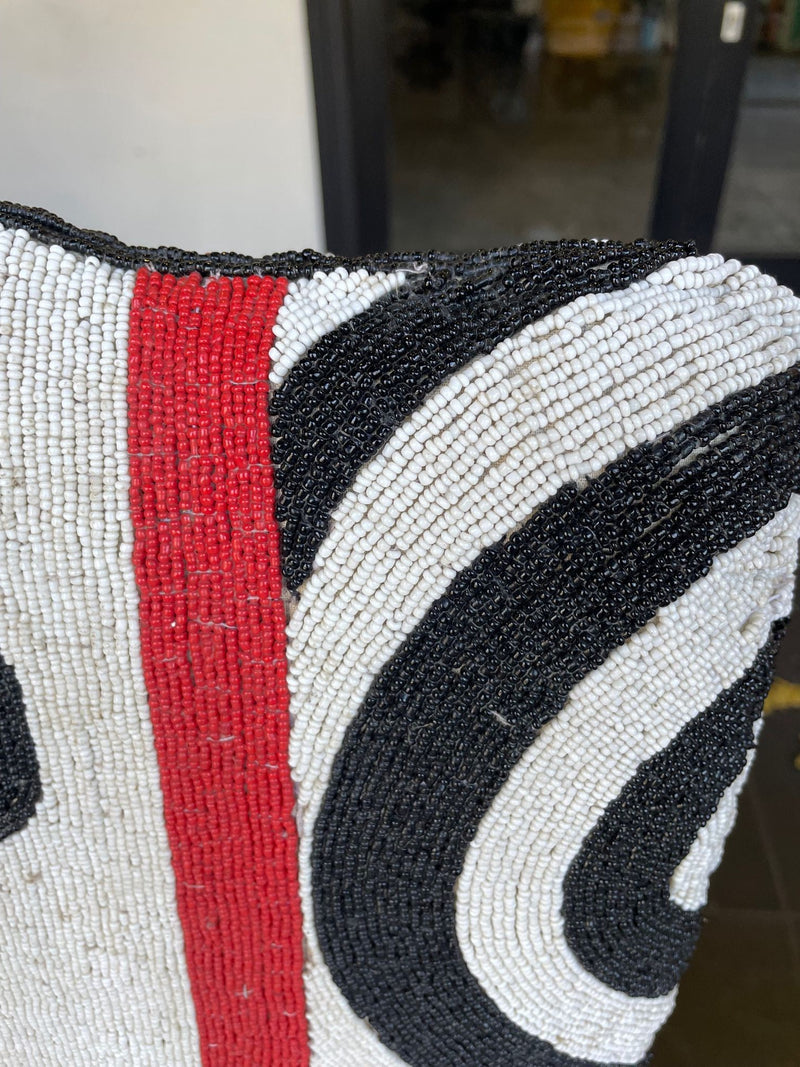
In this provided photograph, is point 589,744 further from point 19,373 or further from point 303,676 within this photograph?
point 19,373

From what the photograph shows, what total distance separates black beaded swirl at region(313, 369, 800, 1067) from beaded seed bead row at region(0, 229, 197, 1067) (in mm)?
112

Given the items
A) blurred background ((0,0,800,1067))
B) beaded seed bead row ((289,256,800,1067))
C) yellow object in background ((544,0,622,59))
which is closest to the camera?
beaded seed bead row ((289,256,800,1067))

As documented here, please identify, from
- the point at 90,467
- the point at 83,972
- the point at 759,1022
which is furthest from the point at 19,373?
the point at 759,1022

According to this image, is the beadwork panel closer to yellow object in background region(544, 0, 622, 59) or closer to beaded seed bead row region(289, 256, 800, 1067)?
beaded seed bead row region(289, 256, 800, 1067)

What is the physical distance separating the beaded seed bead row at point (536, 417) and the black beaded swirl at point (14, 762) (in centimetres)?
17

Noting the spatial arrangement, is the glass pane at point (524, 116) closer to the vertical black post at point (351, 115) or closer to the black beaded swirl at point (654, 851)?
the vertical black post at point (351, 115)

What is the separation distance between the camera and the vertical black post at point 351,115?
1.03 metres

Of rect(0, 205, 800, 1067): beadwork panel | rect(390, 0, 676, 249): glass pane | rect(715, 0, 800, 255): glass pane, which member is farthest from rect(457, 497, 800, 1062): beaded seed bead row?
rect(390, 0, 676, 249): glass pane

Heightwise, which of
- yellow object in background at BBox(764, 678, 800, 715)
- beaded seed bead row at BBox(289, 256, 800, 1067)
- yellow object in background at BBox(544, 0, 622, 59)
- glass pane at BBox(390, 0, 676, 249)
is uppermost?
beaded seed bead row at BBox(289, 256, 800, 1067)

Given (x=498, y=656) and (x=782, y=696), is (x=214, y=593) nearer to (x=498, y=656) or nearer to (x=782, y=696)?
(x=498, y=656)

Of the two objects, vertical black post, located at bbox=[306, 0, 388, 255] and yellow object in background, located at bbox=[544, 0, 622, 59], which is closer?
vertical black post, located at bbox=[306, 0, 388, 255]

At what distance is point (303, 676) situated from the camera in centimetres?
41

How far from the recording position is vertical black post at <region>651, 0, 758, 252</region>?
3.50 ft

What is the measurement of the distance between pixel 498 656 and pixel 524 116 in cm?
232
